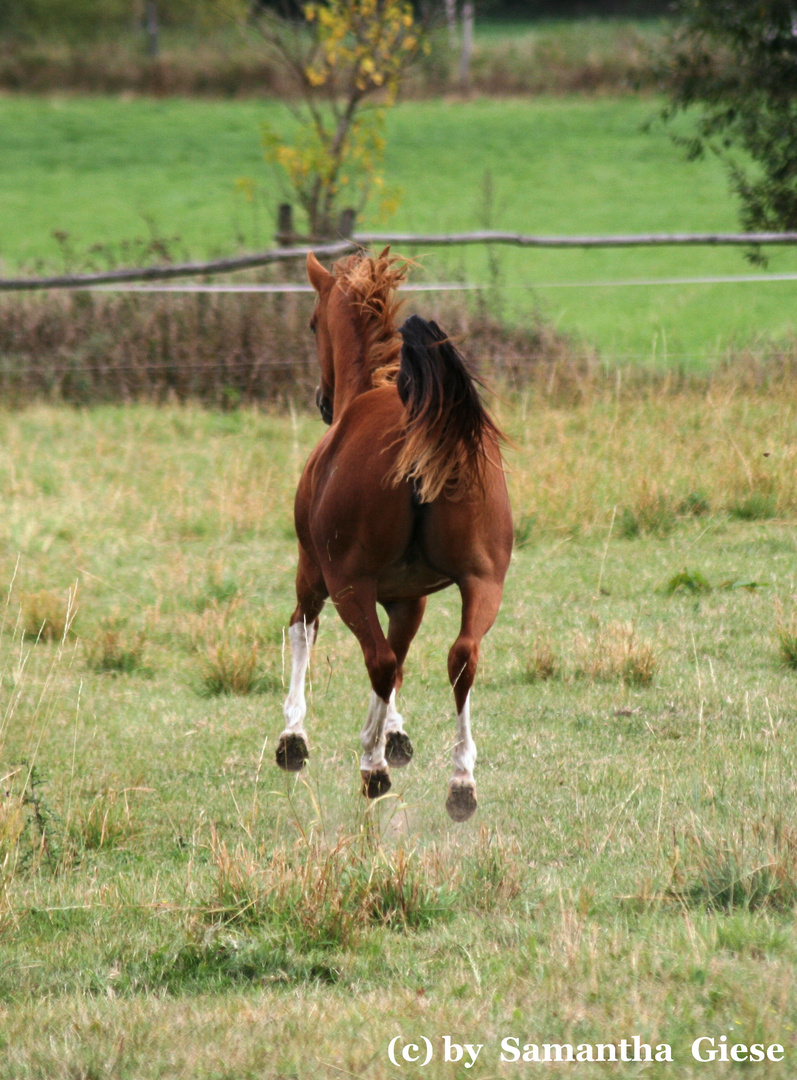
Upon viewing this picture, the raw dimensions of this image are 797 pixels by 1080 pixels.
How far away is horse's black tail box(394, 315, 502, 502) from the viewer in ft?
12.2

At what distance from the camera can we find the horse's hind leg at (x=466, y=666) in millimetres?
3795

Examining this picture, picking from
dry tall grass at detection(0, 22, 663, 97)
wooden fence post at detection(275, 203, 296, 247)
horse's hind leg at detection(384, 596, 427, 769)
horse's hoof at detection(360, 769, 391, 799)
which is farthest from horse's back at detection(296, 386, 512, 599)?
dry tall grass at detection(0, 22, 663, 97)

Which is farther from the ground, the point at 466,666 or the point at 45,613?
the point at 466,666

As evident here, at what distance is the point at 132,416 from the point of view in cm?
1113

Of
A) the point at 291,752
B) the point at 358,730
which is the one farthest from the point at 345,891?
the point at 358,730

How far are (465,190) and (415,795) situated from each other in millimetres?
23082

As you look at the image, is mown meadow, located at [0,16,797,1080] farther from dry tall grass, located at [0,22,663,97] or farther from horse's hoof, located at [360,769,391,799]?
dry tall grass, located at [0,22,663,97]

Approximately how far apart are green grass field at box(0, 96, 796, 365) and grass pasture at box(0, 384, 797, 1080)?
6195mm

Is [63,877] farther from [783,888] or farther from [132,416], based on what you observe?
[132,416]

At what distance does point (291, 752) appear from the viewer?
4469 millimetres

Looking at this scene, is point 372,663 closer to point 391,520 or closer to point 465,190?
point 391,520

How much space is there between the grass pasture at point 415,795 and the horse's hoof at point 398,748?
85 mm

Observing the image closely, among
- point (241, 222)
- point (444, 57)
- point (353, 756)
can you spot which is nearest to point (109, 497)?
point (353, 756)

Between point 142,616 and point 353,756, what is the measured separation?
2267 mm
